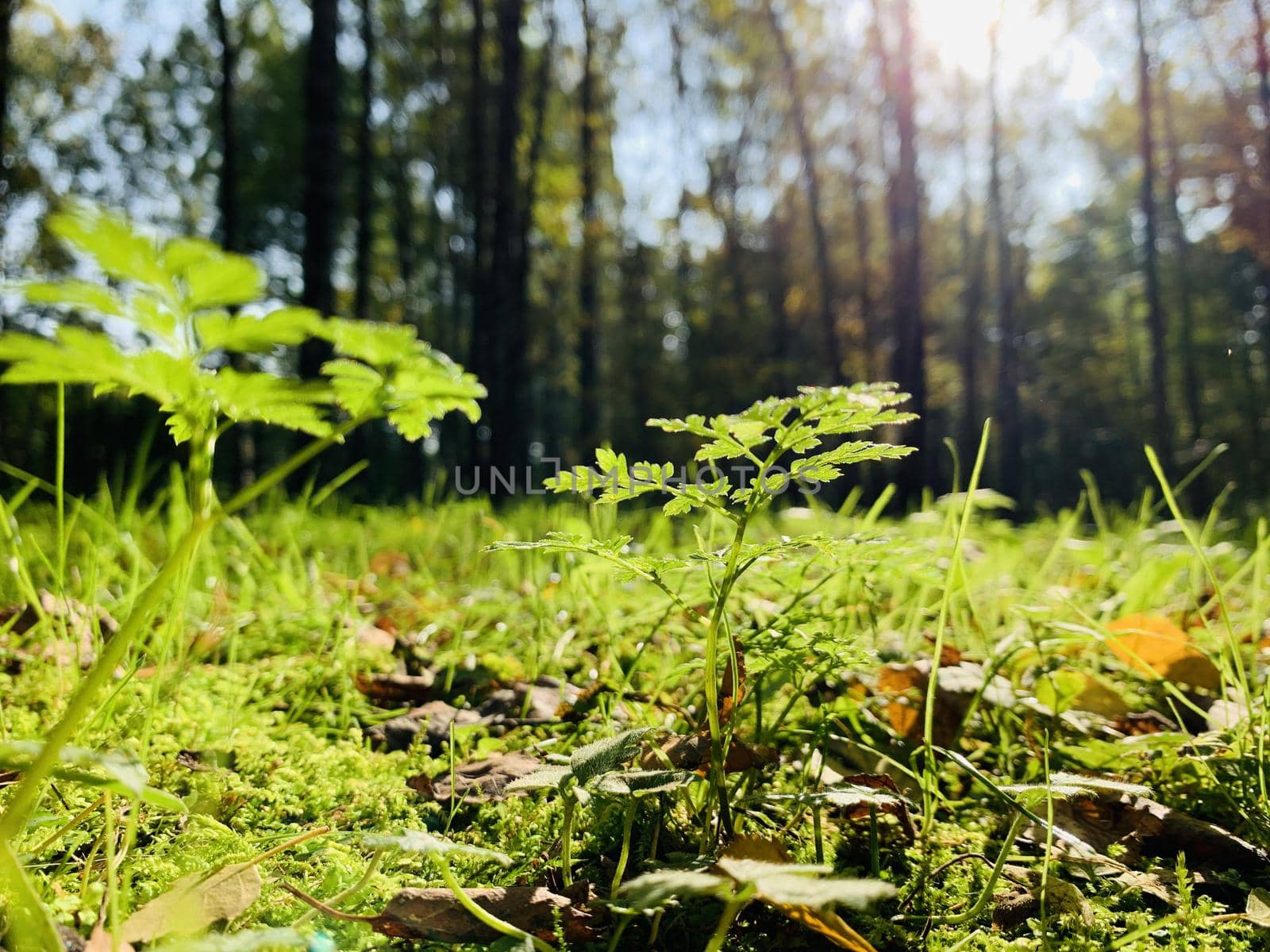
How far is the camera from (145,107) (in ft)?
52.9

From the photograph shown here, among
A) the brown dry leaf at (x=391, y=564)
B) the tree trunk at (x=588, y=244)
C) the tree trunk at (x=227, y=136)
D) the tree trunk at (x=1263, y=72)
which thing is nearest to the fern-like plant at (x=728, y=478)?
the brown dry leaf at (x=391, y=564)

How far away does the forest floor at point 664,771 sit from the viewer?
77 cm

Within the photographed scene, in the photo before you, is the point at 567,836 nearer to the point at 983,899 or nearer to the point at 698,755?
the point at 698,755

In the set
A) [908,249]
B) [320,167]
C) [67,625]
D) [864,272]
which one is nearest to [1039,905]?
[67,625]

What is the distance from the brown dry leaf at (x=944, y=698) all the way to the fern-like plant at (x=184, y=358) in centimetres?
104

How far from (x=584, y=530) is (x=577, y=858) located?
1.10m

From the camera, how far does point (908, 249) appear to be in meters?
9.93

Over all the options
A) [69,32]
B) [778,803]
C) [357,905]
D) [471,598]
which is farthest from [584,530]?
[69,32]

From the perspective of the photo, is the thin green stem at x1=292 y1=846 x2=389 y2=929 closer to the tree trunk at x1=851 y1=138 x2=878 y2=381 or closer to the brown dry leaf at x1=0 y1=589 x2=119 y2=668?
the brown dry leaf at x1=0 y1=589 x2=119 y2=668

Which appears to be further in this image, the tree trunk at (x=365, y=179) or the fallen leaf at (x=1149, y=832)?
the tree trunk at (x=365, y=179)

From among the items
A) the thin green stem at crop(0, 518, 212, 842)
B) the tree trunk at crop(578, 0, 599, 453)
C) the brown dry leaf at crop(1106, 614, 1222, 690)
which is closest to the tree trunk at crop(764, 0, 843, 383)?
the tree trunk at crop(578, 0, 599, 453)

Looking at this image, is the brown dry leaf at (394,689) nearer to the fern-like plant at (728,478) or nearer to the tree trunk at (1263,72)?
the fern-like plant at (728,478)

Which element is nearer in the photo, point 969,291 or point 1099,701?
point 1099,701

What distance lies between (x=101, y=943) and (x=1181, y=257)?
2604 centimetres
